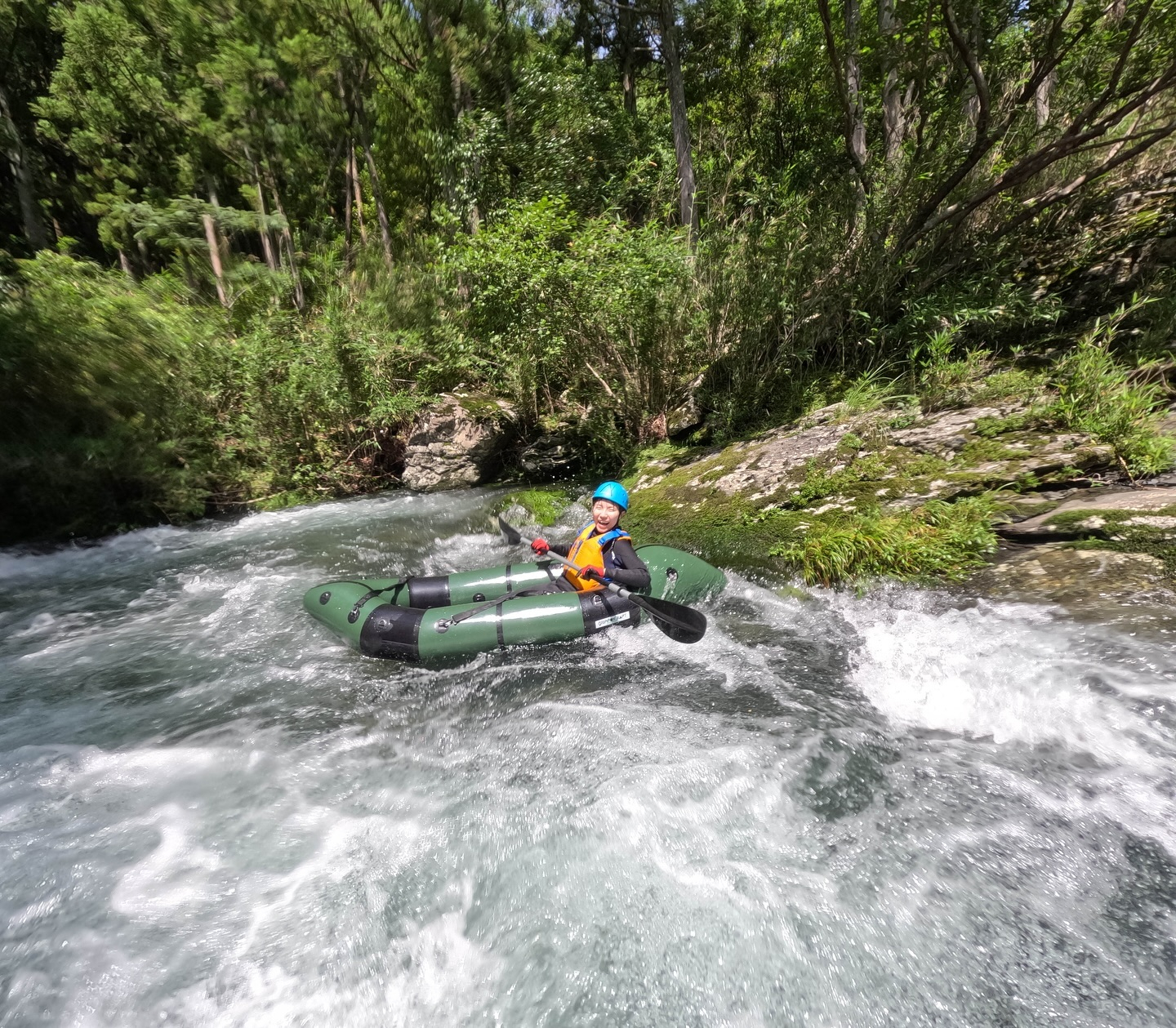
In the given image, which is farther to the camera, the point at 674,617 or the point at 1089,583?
the point at 674,617

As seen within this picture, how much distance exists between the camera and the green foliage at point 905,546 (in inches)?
136

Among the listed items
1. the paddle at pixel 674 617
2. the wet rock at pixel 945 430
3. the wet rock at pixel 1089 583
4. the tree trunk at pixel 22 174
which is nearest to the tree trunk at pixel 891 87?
the wet rock at pixel 945 430

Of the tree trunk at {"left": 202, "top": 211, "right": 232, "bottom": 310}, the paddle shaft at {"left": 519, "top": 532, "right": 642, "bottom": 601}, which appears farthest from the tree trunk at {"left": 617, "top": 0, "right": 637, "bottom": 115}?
the paddle shaft at {"left": 519, "top": 532, "right": 642, "bottom": 601}

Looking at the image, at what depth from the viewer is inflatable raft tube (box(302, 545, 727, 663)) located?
3244mm

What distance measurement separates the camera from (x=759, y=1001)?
5.24 feet

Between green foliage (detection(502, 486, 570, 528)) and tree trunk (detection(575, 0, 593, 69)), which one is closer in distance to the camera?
green foliage (detection(502, 486, 570, 528))

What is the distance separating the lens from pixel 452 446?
7953mm

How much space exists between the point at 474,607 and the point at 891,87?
27.0ft

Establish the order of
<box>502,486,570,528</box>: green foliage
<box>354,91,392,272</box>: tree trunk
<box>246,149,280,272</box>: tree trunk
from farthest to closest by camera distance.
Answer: <box>354,91,392,272</box>: tree trunk
<box>246,149,280,272</box>: tree trunk
<box>502,486,570,528</box>: green foliage

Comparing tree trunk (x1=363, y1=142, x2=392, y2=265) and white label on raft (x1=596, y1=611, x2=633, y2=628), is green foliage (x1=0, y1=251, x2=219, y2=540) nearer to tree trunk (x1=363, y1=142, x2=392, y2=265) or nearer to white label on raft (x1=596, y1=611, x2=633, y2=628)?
white label on raft (x1=596, y1=611, x2=633, y2=628)

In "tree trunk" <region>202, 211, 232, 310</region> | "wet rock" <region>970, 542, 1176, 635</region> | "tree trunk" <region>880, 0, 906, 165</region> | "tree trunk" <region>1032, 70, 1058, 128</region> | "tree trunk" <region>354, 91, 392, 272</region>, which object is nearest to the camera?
"wet rock" <region>970, 542, 1176, 635</region>

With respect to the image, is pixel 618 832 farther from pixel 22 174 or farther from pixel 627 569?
pixel 22 174

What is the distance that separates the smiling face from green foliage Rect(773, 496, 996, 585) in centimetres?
143

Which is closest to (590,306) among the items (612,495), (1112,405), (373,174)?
(612,495)
